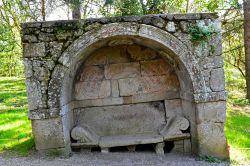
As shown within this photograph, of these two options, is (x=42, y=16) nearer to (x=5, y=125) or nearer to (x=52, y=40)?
(x=5, y=125)

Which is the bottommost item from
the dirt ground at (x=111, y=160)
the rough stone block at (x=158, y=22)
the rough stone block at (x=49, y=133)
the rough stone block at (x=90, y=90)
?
the dirt ground at (x=111, y=160)

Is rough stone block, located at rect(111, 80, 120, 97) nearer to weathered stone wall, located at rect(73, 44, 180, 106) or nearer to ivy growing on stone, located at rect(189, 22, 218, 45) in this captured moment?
weathered stone wall, located at rect(73, 44, 180, 106)

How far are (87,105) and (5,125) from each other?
2.40 m

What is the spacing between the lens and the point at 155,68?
5.29 m

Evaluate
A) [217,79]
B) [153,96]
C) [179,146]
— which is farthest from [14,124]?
[217,79]

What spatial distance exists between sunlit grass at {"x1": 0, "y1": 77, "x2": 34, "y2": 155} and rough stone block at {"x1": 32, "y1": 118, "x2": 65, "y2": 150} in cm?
49

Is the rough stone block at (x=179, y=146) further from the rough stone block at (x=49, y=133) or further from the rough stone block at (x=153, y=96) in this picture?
the rough stone block at (x=49, y=133)

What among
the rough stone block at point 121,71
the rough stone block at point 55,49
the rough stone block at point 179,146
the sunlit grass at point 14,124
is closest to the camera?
the rough stone block at point 55,49

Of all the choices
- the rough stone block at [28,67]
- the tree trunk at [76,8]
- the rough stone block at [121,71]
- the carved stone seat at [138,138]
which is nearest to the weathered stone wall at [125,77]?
the rough stone block at [121,71]

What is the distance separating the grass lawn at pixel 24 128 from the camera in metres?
5.09

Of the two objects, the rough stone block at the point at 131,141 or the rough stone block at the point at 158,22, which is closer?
the rough stone block at the point at 158,22

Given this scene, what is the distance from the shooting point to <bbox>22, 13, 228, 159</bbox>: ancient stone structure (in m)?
4.47

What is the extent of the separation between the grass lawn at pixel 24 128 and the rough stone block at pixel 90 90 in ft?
3.97

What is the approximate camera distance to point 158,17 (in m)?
4.47
